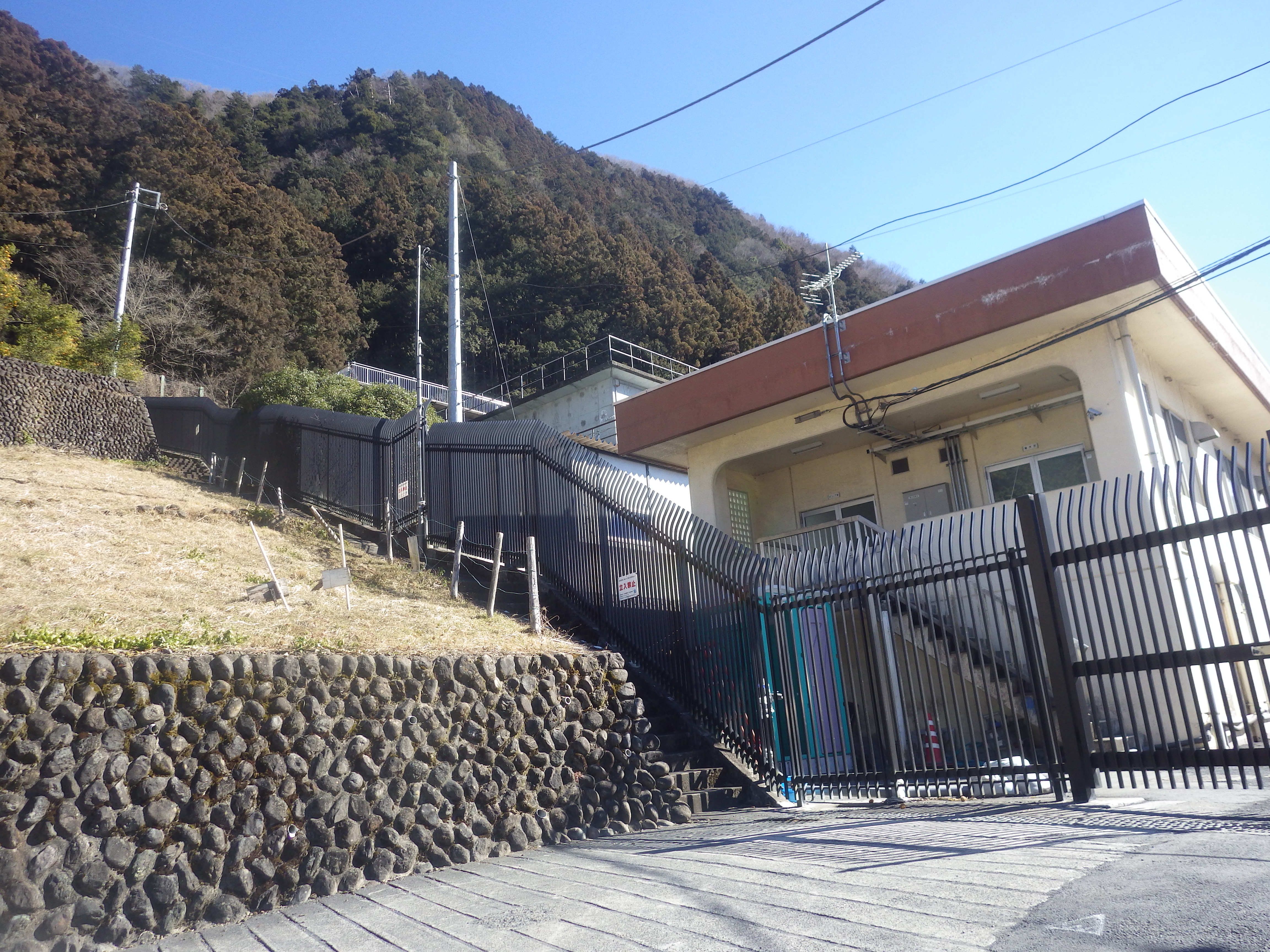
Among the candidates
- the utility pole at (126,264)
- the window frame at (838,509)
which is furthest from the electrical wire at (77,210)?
the window frame at (838,509)

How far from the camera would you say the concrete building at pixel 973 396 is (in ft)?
39.7

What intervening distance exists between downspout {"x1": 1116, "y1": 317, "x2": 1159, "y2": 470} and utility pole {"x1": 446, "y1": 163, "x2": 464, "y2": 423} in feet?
32.9

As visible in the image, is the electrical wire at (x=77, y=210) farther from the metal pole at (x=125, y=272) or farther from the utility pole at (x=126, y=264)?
the metal pole at (x=125, y=272)

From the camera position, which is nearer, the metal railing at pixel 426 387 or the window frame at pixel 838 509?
the window frame at pixel 838 509

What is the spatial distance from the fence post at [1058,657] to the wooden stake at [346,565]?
6.08m

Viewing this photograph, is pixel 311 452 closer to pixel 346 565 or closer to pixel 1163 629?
pixel 346 565

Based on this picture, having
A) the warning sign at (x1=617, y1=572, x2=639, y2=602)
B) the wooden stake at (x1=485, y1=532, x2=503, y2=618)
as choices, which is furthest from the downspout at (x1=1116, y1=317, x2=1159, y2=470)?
the wooden stake at (x1=485, y1=532, x2=503, y2=618)

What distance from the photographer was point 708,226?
68.8 m

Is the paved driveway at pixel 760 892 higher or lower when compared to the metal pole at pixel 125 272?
lower

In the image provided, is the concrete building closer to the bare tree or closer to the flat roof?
the flat roof

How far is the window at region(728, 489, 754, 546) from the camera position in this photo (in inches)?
666

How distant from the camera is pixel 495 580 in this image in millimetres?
9516

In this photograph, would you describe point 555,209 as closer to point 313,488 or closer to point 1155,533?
point 313,488

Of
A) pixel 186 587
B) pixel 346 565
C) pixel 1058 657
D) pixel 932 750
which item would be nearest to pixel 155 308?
pixel 346 565
